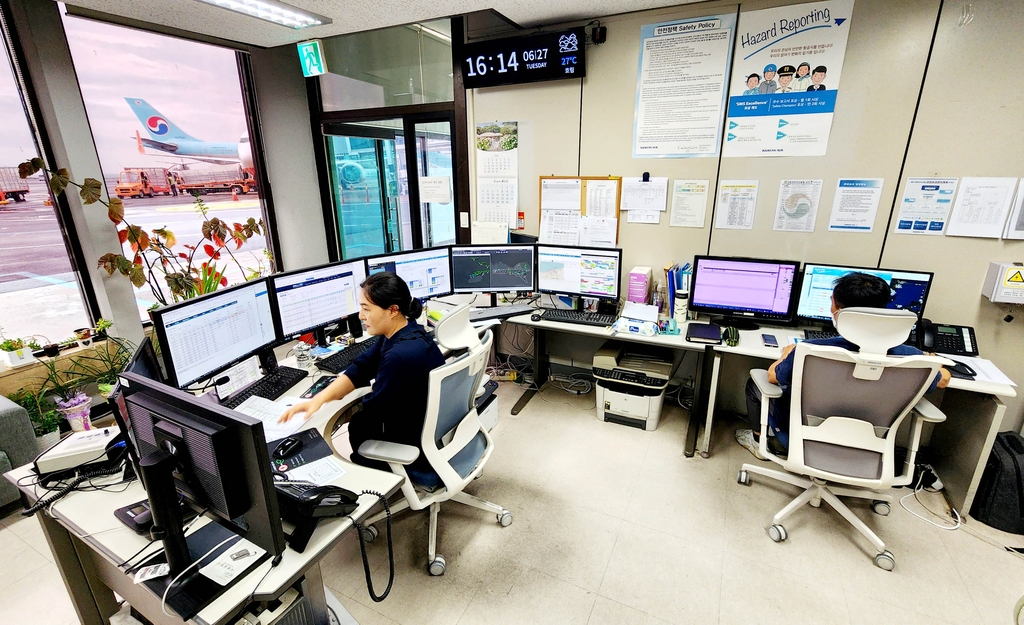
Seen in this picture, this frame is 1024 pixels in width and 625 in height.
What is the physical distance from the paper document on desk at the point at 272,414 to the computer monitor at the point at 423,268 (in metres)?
0.99

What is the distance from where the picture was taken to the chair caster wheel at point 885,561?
1997 mm

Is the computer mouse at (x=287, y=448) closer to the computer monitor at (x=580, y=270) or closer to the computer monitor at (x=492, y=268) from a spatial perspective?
the computer monitor at (x=492, y=268)

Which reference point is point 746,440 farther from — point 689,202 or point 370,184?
point 370,184

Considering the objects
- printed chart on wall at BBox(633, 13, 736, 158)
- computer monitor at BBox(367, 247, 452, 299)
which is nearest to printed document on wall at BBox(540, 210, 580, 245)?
printed chart on wall at BBox(633, 13, 736, 158)

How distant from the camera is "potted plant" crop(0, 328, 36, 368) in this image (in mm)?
2658

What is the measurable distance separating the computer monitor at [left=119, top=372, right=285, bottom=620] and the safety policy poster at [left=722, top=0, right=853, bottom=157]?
3.07m

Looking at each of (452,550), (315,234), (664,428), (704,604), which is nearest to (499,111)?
(315,234)

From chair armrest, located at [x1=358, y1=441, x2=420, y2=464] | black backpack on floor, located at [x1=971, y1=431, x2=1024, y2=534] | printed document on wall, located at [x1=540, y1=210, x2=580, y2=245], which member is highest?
printed document on wall, located at [x1=540, y1=210, x2=580, y2=245]

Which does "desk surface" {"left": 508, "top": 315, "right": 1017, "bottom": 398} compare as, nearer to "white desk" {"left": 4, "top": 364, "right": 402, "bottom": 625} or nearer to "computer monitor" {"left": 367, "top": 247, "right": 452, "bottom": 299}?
"computer monitor" {"left": 367, "top": 247, "right": 452, "bottom": 299}

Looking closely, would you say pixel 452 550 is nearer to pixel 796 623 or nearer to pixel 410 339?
pixel 410 339

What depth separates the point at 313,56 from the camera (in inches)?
134

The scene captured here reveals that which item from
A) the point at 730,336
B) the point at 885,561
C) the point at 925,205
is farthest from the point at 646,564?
the point at 925,205

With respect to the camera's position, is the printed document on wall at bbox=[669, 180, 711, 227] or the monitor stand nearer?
the monitor stand

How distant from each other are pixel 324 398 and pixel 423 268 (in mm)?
1366
